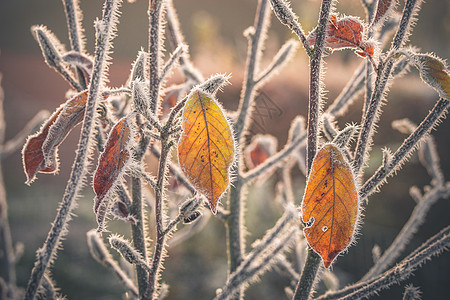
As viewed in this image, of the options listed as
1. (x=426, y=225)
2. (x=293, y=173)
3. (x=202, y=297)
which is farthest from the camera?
(x=293, y=173)

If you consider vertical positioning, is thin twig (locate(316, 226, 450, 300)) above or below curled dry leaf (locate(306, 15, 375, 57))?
below

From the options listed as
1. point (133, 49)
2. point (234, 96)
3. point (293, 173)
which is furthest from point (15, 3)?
point (293, 173)

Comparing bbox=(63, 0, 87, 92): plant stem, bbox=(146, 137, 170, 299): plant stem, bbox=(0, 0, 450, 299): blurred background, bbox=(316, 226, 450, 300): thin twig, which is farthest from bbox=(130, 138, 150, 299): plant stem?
bbox=(0, 0, 450, 299): blurred background

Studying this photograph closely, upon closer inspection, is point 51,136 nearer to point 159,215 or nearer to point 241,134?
point 159,215

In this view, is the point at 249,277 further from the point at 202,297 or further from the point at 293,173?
the point at 293,173

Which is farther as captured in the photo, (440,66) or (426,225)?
(426,225)

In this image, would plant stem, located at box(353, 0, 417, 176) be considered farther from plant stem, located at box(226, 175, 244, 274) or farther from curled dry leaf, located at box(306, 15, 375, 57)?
plant stem, located at box(226, 175, 244, 274)
